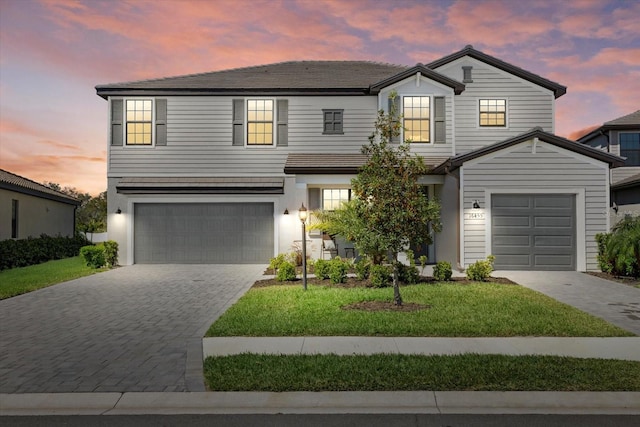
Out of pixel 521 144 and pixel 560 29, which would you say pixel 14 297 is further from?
pixel 560 29

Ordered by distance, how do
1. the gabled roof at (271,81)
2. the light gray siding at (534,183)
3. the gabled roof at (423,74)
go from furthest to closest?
the gabled roof at (271,81) < the gabled roof at (423,74) < the light gray siding at (534,183)

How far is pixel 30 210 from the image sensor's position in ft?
78.8

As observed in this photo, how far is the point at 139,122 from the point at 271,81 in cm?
584

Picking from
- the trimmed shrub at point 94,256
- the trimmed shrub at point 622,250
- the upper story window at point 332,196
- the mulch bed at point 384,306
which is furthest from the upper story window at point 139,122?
the trimmed shrub at point 622,250

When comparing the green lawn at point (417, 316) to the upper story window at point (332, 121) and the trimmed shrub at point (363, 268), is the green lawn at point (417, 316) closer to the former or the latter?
the trimmed shrub at point (363, 268)

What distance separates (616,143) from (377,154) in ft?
64.9

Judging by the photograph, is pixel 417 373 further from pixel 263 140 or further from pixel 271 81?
pixel 271 81

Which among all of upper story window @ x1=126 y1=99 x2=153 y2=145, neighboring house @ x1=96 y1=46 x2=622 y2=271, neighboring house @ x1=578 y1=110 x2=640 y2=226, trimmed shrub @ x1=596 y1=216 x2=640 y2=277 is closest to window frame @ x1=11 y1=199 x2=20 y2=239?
neighboring house @ x1=96 y1=46 x2=622 y2=271

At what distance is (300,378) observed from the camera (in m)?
5.56

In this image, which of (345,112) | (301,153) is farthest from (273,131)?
(345,112)

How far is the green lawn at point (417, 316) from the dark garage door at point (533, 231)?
14.7ft

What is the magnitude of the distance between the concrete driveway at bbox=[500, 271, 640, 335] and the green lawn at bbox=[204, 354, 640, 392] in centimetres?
301

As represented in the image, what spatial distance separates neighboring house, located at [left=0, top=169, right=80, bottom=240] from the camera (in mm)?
21619

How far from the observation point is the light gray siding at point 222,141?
19.4 metres
